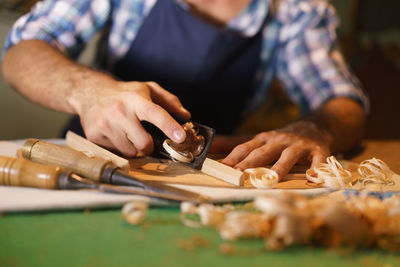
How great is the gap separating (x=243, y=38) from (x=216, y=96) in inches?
10.0

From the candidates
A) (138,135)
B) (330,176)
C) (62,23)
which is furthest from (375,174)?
(62,23)

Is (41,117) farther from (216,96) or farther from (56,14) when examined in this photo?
(216,96)

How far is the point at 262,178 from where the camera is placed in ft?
2.44

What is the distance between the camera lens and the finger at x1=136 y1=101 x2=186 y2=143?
77 cm

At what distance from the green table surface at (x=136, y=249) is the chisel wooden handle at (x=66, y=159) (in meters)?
0.12

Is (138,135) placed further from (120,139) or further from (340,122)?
(340,122)

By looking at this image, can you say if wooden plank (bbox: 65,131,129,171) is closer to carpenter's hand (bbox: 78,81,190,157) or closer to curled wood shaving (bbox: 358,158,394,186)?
carpenter's hand (bbox: 78,81,190,157)

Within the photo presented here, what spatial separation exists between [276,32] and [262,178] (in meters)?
1.00

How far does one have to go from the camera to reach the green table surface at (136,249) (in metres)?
0.47

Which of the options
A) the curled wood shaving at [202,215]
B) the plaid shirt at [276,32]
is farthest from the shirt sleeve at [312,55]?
the curled wood shaving at [202,215]

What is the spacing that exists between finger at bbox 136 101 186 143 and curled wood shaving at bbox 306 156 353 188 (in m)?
0.29

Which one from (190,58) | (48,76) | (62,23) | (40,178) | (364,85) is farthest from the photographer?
(364,85)

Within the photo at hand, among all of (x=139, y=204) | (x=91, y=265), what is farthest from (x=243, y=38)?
(x=91, y=265)

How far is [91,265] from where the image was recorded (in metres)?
0.46
